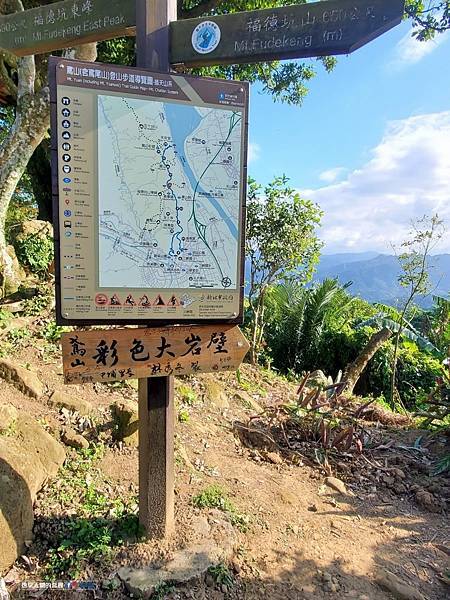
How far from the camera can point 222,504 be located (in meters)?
2.62

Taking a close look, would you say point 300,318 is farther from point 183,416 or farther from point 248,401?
point 183,416

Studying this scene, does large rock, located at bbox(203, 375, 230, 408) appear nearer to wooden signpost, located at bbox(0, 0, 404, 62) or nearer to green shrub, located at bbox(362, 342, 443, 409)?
wooden signpost, located at bbox(0, 0, 404, 62)

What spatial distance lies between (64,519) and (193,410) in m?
1.78

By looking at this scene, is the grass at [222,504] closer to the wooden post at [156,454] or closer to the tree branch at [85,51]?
the wooden post at [156,454]

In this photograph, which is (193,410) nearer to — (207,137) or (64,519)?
(64,519)

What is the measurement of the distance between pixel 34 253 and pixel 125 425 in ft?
11.8

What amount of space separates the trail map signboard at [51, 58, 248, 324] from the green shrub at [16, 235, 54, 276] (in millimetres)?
4212

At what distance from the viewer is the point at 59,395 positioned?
3.31 m

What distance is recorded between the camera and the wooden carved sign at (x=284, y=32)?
5.92 ft

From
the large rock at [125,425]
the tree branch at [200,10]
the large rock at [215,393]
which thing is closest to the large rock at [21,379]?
the large rock at [125,425]

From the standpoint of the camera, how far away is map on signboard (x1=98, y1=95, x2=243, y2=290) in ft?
6.12

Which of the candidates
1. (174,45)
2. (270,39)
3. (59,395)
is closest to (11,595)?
(59,395)

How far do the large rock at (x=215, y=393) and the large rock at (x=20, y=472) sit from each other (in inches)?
71.1

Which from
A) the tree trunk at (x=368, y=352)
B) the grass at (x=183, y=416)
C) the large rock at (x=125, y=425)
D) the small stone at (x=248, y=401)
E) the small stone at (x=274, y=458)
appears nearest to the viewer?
the large rock at (x=125, y=425)
